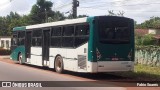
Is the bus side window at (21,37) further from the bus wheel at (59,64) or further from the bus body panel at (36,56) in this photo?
the bus wheel at (59,64)

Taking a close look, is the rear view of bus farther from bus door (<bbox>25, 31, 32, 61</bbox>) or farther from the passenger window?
bus door (<bbox>25, 31, 32, 61</bbox>)

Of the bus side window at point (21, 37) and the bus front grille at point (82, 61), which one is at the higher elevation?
the bus side window at point (21, 37)

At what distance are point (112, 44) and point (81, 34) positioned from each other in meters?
1.64

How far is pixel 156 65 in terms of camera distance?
2483 centimetres

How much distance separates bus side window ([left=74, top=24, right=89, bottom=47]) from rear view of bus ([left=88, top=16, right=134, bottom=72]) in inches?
22.4

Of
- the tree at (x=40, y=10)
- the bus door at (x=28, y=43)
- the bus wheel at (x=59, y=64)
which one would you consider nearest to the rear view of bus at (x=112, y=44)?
→ the bus wheel at (x=59, y=64)

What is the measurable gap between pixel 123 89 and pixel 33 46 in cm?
1220

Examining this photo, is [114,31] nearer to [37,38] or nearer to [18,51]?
[37,38]

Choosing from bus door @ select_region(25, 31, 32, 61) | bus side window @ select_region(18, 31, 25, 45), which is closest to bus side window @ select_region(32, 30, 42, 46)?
bus door @ select_region(25, 31, 32, 61)

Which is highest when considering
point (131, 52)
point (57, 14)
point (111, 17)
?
point (57, 14)

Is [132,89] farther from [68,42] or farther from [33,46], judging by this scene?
[33,46]

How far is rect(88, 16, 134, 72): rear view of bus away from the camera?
17.4 meters

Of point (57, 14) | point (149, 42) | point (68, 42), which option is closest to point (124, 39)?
point (68, 42)

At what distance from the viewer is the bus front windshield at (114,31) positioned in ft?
58.0
